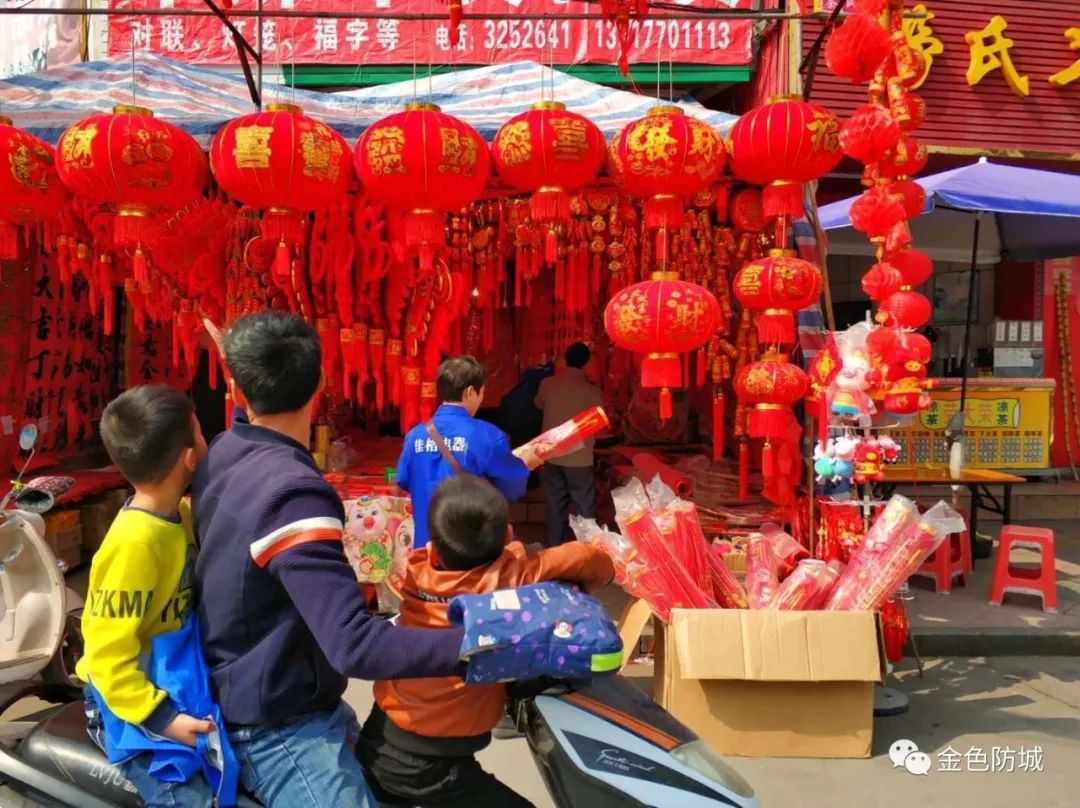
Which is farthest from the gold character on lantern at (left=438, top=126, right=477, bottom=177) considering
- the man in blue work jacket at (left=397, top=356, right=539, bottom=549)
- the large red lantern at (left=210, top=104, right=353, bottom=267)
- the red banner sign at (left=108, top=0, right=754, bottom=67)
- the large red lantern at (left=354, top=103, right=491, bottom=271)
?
the red banner sign at (left=108, top=0, right=754, bottom=67)

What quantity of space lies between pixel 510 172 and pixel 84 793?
3202mm

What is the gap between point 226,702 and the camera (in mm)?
1484

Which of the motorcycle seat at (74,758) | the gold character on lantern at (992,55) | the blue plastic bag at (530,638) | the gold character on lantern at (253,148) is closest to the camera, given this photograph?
the blue plastic bag at (530,638)

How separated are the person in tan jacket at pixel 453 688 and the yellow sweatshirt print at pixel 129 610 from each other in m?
0.45

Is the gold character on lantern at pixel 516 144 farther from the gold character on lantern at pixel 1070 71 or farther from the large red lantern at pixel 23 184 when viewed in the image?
the gold character on lantern at pixel 1070 71

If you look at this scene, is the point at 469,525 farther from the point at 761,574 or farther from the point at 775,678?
the point at 761,574

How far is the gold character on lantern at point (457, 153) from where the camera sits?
149 inches

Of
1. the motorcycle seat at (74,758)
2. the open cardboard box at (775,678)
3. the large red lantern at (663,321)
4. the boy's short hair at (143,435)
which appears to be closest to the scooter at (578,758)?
the motorcycle seat at (74,758)

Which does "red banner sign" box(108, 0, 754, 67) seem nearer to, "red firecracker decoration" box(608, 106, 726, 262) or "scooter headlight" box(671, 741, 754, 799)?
"red firecracker decoration" box(608, 106, 726, 262)

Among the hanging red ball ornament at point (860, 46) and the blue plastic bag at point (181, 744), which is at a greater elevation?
the hanging red ball ornament at point (860, 46)

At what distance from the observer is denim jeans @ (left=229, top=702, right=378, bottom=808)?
1.47 meters

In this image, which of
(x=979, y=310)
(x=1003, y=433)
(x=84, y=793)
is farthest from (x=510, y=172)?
(x=979, y=310)

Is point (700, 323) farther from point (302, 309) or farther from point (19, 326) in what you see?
point (19, 326)

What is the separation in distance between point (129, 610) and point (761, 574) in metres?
2.95
